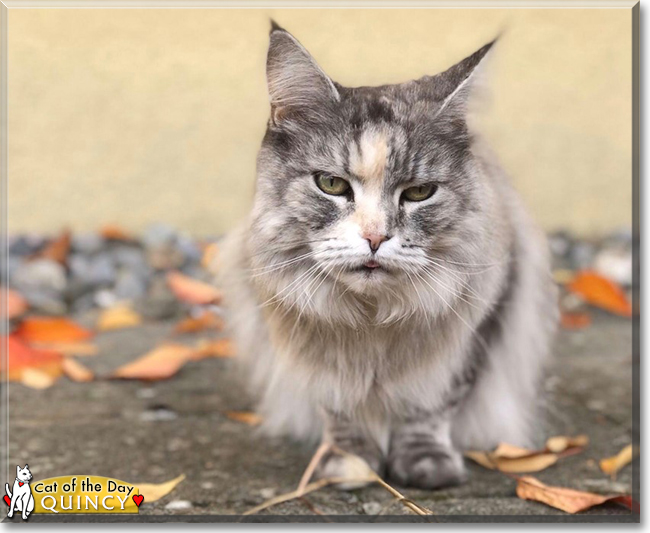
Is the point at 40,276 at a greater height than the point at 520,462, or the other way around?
the point at 40,276

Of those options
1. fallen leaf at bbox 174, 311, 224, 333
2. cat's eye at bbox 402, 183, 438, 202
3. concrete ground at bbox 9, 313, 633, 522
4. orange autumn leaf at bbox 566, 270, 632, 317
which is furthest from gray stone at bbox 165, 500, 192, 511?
orange autumn leaf at bbox 566, 270, 632, 317

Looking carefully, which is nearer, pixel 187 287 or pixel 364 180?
pixel 364 180

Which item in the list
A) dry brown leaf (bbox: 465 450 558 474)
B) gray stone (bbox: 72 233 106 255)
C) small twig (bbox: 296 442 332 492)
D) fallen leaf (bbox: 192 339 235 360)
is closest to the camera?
small twig (bbox: 296 442 332 492)

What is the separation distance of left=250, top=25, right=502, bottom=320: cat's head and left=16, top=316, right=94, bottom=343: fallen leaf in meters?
1.52

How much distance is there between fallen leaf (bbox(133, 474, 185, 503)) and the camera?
4.99 feet

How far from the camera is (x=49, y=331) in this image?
107 inches

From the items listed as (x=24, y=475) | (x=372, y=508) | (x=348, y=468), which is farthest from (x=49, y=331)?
(x=372, y=508)

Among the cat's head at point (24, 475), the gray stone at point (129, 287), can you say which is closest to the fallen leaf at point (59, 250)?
the gray stone at point (129, 287)

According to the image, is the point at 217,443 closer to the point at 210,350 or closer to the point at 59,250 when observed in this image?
the point at 210,350

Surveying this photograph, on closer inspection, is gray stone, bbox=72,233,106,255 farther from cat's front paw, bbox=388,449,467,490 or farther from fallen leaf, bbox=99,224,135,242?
cat's front paw, bbox=388,449,467,490

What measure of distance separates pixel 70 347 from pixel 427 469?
1.52m

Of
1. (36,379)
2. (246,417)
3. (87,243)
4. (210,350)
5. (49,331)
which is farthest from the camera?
(87,243)

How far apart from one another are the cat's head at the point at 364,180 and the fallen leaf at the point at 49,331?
1.52 metres

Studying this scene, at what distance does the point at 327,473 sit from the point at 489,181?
73cm
